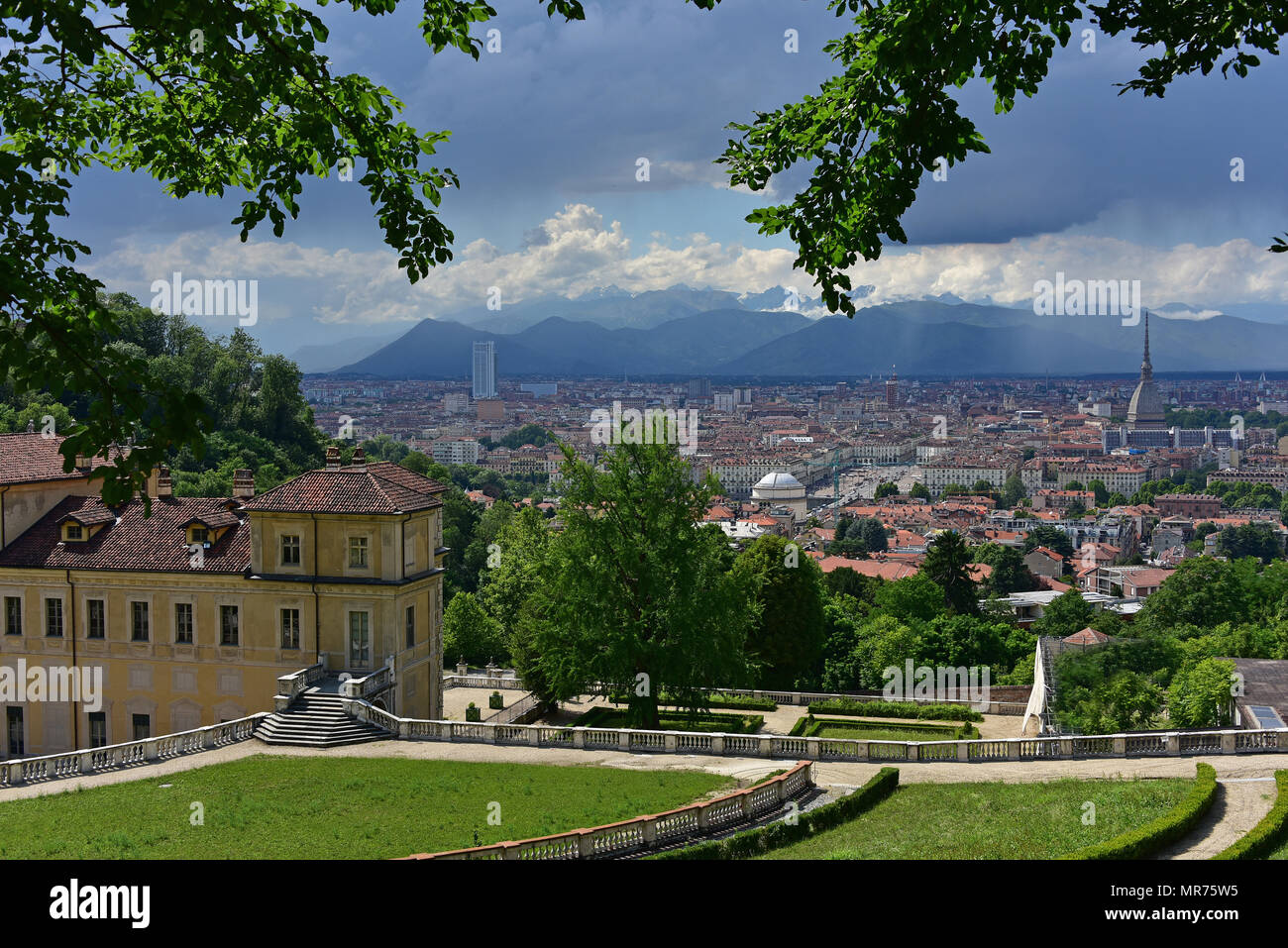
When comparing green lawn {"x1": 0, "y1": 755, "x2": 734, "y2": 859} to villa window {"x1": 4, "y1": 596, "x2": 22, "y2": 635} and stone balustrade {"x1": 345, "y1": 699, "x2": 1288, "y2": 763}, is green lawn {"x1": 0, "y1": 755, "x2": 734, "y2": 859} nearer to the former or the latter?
stone balustrade {"x1": 345, "y1": 699, "x2": 1288, "y2": 763}

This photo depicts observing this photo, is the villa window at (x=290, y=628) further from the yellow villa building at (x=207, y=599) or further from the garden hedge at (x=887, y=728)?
the garden hedge at (x=887, y=728)

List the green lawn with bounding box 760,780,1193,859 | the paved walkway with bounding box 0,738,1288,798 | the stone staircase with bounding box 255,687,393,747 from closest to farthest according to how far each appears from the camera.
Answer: the green lawn with bounding box 760,780,1193,859
the paved walkway with bounding box 0,738,1288,798
the stone staircase with bounding box 255,687,393,747

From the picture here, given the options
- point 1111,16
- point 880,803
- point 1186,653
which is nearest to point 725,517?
point 1186,653

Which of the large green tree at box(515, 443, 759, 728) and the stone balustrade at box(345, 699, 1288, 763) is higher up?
the large green tree at box(515, 443, 759, 728)

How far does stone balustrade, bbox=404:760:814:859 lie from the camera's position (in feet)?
60.6

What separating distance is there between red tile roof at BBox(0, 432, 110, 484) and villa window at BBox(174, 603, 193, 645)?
5386mm

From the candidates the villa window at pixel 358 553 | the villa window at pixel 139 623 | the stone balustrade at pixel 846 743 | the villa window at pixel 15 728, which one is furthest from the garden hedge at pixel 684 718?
the villa window at pixel 15 728

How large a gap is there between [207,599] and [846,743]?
62.1 ft

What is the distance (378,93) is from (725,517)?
181467 mm

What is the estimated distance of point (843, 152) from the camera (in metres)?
8.52

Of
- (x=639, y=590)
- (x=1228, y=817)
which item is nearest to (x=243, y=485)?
(x=639, y=590)

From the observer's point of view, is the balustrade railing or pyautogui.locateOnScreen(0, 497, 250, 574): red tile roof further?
pyautogui.locateOnScreen(0, 497, 250, 574): red tile roof

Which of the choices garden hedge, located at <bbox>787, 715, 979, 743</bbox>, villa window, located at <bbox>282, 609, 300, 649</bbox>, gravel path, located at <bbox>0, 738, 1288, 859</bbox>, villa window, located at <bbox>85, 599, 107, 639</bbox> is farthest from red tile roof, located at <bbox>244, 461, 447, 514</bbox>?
garden hedge, located at <bbox>787, 715, 979, 743</bbox>

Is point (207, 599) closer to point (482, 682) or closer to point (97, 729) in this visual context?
point (97, 729)
